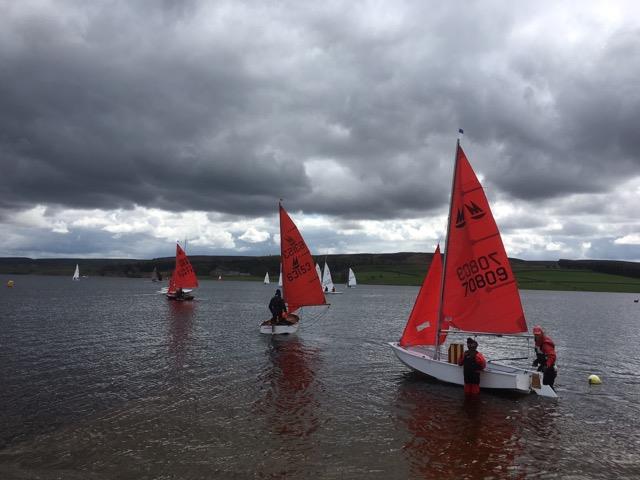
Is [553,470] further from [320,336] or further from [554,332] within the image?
[554,332]

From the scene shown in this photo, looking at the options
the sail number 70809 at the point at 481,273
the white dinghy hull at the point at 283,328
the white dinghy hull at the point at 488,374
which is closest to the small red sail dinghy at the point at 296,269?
the white dinghy hull at the point at 283,328

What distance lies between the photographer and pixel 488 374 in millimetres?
22109

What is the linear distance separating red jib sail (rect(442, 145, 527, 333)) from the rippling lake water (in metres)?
3.65

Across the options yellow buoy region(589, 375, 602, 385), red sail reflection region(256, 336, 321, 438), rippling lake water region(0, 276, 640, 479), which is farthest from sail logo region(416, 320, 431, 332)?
yellow buoy region(589, 375, 602, 385)

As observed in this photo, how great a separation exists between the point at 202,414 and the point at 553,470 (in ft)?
41.4

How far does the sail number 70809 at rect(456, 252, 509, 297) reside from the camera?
21.8 metres

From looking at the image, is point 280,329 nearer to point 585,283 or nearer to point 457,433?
point 457,433

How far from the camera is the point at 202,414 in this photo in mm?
18922

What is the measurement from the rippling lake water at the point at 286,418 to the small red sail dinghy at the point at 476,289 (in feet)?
3.62

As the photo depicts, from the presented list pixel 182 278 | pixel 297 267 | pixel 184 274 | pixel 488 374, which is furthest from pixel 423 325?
pixel 182 278

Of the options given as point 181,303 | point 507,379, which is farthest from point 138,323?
point 507,379

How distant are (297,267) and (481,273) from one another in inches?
775

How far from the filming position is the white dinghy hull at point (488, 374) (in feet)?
70.9

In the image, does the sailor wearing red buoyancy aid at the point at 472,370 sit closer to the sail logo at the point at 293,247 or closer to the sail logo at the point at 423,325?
the sail logo at the point at 423,325
